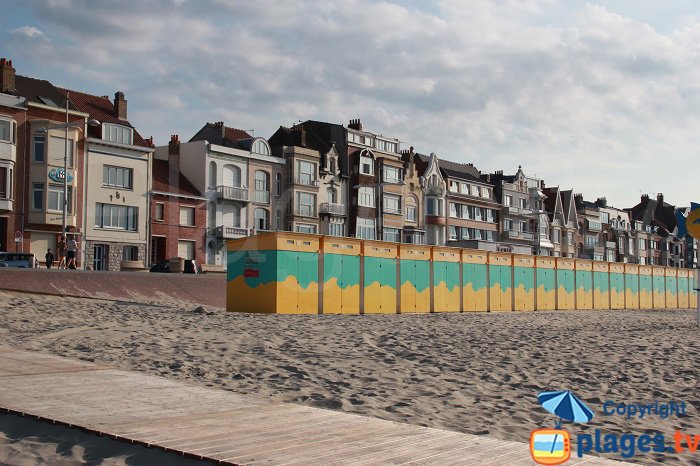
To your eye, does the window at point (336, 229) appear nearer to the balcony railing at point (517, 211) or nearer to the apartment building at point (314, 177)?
the apartment building at point (314, 177)

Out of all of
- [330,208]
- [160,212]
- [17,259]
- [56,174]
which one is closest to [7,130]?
[56,174]

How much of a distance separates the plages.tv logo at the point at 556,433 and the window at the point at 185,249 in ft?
163

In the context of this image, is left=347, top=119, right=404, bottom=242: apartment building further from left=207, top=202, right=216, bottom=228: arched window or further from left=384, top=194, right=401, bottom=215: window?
left=207, top=202, right=216, bottom=228: arched window

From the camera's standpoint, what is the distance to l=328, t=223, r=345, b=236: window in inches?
2485

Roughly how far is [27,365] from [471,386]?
5.83 metres

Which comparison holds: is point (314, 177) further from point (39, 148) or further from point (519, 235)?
point (519, 235)

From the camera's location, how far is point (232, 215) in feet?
187

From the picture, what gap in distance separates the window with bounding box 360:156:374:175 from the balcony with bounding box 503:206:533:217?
2252cm

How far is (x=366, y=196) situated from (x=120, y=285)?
1488 inches

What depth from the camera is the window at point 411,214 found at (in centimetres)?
7135

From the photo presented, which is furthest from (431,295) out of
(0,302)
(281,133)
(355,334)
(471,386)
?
→ (281,133)

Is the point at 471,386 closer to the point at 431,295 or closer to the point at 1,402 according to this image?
the point at 1,402

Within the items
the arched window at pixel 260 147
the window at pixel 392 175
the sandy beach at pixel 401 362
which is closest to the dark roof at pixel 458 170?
the window at pixel 392 175

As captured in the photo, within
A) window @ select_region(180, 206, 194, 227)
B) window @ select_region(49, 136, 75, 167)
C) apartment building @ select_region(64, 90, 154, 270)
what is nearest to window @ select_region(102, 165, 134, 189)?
apartment building @ select_region(64, 90, 154, 270)
